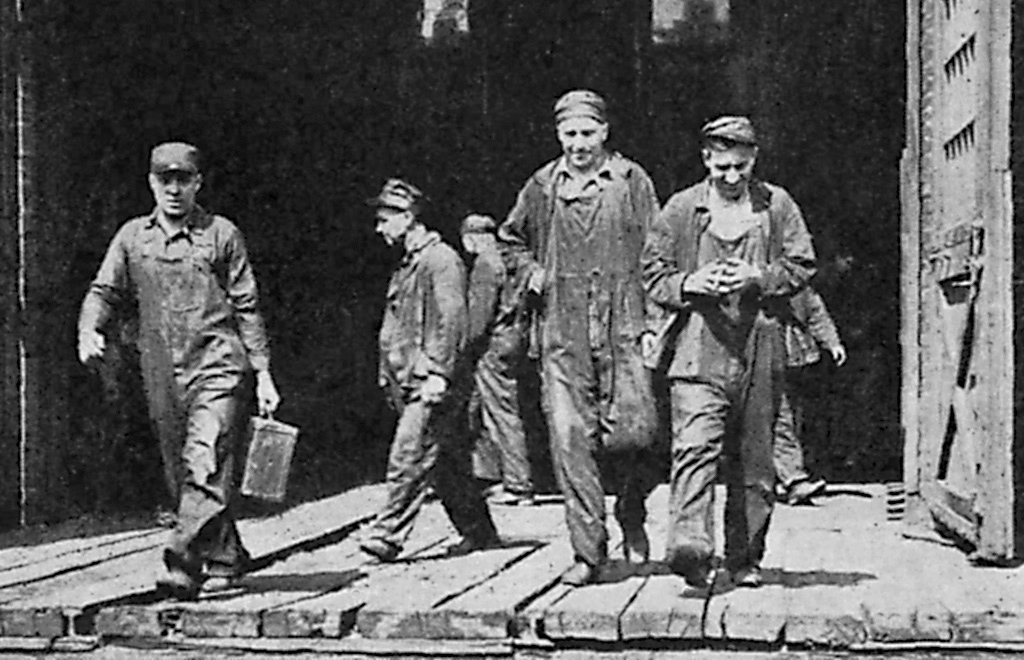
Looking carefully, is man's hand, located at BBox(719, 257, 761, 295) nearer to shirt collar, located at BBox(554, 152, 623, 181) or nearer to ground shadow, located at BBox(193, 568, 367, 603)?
shirt collar, located at BBox(554, 152, 623, 181)

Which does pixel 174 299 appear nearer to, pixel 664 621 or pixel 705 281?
pixel 705 281

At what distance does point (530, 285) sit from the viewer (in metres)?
10.5

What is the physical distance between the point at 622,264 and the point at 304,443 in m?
8.88

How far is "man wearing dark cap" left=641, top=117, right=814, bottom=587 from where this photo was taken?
31.1 ft

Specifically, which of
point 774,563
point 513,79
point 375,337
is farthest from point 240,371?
point 513,79

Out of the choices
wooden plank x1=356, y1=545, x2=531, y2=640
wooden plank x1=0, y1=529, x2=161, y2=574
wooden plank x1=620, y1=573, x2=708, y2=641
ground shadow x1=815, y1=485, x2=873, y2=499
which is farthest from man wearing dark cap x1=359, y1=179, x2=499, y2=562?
ground shadow x1=815, y1=485, x2=873, y2=499

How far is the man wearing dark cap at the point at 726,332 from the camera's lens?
9.48m

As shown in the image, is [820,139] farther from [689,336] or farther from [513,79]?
[689,336]

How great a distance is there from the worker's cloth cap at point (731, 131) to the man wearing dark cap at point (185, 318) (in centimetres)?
238

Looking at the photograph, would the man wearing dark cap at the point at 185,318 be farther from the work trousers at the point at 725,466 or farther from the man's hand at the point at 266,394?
the work trousers at the point at 725,466

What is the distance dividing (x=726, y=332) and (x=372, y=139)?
1060 cm

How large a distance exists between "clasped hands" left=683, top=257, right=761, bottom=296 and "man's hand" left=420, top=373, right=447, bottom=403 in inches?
97.3

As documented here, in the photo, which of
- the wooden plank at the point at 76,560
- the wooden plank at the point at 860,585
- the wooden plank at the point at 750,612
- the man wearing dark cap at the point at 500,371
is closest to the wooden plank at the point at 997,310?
the wooden plank at the point at 860,585

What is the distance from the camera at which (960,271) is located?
11500 mm
